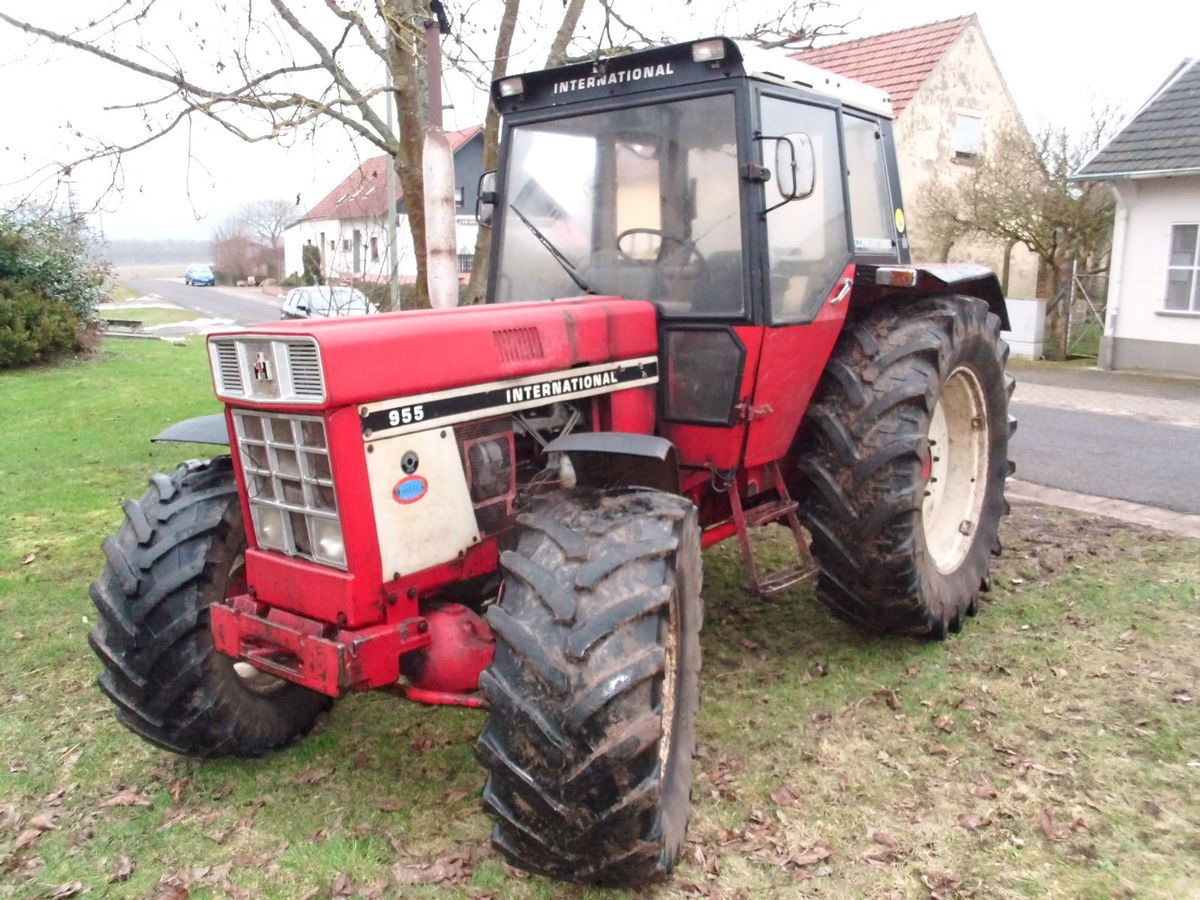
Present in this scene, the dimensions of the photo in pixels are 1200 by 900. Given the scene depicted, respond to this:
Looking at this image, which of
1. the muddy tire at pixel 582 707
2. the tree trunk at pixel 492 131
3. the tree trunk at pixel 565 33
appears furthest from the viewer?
the tree trunk at pixel 565 33

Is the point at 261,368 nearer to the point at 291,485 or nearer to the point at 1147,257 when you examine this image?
the point at 291,485

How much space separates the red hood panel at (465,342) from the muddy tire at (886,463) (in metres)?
0.88

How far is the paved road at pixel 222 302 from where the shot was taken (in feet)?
98.4

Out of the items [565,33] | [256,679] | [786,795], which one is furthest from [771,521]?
[565,33]

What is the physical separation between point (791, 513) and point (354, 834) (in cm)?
212

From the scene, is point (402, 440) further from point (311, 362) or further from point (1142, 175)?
point (1142, 175)

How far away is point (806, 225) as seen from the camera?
4047mm

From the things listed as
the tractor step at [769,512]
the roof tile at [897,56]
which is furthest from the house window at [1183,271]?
the tractor step at [769,512]

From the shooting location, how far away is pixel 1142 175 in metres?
13.2

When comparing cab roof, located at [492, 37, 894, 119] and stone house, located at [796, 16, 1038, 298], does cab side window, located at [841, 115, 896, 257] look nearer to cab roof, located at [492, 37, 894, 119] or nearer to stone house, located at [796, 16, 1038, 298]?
cab roof, located at [492, 37, 894, 119]

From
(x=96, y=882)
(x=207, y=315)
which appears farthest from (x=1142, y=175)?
(x=207, y=315)

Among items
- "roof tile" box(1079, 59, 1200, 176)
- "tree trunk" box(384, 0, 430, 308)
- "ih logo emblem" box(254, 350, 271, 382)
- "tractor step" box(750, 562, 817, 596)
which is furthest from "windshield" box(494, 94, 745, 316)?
"roof tile" box(1079, 59, 1200, 176)

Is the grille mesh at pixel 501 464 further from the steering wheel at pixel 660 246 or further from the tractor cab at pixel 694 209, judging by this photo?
the steering wheel at pixel 660 246

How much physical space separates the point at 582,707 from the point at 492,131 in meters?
5.74
